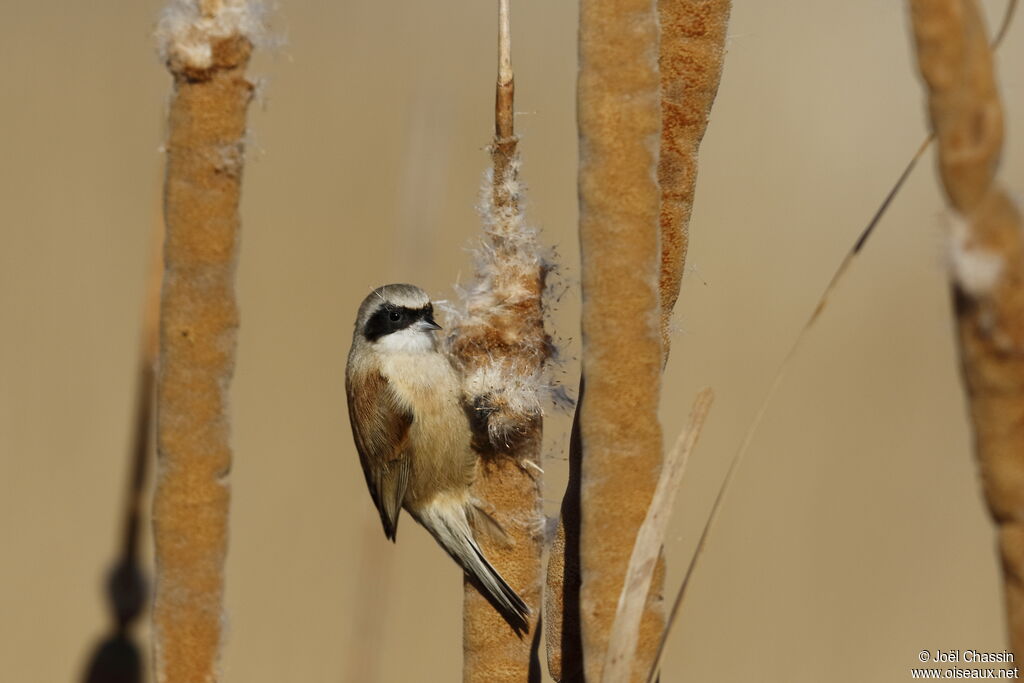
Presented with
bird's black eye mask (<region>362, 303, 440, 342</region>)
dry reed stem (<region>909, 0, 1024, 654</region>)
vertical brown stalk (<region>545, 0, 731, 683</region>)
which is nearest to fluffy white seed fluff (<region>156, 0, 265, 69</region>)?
vertical brown stalk (<region>545, 0, 731, 683</region>)

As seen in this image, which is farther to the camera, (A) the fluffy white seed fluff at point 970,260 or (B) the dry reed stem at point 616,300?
(B) the dry reed stem at point 616,300

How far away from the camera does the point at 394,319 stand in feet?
9.14

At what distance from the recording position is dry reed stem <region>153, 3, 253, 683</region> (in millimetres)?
1190

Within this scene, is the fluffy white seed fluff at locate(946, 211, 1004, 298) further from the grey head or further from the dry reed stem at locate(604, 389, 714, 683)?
the grey head

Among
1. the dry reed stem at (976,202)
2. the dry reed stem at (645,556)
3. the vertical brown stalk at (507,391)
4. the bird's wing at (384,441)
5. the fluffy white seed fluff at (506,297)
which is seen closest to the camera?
the dry reed stem at (976,202)

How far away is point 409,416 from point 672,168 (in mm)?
1569

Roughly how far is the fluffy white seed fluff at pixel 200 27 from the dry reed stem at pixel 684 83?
0.49 metres

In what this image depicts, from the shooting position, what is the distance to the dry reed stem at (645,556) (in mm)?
1036

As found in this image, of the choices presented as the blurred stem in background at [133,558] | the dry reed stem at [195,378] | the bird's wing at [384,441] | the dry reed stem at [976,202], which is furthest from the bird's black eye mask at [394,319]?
the dry reed stem at [976,202]

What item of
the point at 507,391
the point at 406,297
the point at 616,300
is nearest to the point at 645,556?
the point at 616,300

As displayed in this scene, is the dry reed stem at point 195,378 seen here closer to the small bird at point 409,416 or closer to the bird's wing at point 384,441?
the small bird at point 409,416

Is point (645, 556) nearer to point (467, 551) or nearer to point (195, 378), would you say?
point (195, 378)

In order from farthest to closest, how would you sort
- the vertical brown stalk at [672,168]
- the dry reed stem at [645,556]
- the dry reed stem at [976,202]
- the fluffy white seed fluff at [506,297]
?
1. the fluffy white seed fluff at [506,297]
2. the vertical brown stalk at [672,168]
3. the dry reed stem at [645,556]
4. the dry reed stem at [976,202]

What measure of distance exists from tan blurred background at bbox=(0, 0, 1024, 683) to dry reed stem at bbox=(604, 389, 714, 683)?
195cm
